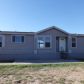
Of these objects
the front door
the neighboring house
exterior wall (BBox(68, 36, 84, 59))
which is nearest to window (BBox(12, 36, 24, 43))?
the neighboring house

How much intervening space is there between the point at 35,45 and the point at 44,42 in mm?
1243

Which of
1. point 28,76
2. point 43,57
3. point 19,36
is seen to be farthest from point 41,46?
point 28,76

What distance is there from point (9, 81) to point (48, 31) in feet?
44.9

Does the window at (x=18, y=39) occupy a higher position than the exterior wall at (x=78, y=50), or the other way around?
the window at (x=18, y=39)

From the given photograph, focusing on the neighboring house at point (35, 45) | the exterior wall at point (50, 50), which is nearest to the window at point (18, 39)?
the neighboring house at point (35, 45)

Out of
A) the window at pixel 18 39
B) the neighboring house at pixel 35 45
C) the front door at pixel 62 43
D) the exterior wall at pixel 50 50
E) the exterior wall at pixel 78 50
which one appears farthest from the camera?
the front door at pixel 62 43

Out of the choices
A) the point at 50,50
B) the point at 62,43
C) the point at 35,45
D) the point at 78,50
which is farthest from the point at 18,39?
the point at 78,50

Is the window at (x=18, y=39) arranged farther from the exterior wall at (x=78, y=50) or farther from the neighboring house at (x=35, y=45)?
the exterior wall at (x=78, y=50)

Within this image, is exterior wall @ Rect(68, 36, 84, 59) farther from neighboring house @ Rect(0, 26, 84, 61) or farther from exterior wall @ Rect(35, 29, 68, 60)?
exterior wall @ Rect(35, 29, 68, 60)

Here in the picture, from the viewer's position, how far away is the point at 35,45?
72.0 ft

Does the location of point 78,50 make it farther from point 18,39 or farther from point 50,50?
point 18,39

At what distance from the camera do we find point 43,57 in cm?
2205

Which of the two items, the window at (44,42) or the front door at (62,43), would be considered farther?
the front door at (62,43)

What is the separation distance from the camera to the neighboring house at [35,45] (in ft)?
70.6
